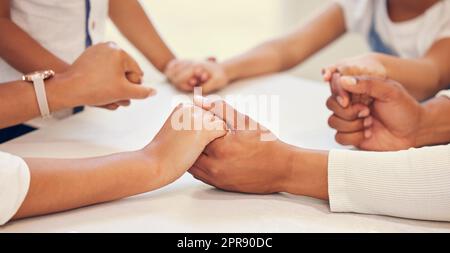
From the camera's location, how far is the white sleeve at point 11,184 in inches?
21.2

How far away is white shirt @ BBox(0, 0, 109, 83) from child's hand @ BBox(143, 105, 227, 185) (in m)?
0.36

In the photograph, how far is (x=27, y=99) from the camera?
0.76 m

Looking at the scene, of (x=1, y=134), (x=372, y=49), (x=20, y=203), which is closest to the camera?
(x=20, y=203)

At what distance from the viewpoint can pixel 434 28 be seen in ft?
3.42

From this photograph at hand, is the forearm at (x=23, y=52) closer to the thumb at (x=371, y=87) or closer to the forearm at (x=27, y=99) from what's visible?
the forearm at (x=27, y=99)

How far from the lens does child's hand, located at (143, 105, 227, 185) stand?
0.64m

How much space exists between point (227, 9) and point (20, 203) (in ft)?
4.95

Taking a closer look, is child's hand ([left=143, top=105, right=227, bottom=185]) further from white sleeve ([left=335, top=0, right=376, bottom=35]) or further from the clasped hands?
white sleeve ([left=335, top=0, right=376, bottom=35])

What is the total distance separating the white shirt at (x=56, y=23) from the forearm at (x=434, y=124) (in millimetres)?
569

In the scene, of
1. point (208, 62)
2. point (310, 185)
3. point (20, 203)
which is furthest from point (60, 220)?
point (208, 62)

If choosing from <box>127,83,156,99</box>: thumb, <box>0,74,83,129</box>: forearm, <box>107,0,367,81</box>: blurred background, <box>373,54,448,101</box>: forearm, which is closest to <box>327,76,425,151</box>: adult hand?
<box>373,54,448,101</box>: forearm

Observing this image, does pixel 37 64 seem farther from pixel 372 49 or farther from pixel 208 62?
pixel 372 49

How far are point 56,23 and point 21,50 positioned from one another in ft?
0.34

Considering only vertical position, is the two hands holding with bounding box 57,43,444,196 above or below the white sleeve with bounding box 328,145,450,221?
above
